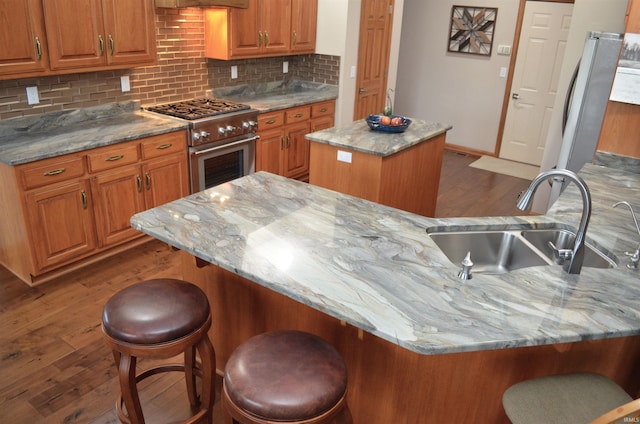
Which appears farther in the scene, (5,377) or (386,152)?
(386,152)

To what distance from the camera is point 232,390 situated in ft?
4.84

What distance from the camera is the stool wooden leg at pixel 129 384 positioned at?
1.81 m

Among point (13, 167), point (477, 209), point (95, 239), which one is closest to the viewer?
point (13, 167)

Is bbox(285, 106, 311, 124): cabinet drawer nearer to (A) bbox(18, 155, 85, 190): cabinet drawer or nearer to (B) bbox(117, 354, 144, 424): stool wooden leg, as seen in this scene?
(A) bbox(18, 155, 85, 190): cabinet drawer

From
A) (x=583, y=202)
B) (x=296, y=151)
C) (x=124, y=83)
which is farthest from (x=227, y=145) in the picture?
(x=583, y=202)

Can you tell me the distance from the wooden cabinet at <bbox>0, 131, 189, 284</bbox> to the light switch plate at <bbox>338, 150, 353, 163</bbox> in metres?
1.26

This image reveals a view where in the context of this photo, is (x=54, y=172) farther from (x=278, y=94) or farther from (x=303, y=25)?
(x=303, y=25)

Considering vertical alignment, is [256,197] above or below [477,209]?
above

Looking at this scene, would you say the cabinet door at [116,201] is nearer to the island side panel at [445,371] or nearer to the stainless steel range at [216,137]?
the stainless steel range at [216,137]

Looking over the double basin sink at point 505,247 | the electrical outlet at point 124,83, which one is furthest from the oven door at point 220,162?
the double basin sink at point 505,247

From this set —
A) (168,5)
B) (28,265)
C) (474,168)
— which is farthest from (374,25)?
(28,265)

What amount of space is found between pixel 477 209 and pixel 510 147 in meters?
2.01

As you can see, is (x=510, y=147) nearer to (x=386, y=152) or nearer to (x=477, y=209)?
(x=477, y=209)

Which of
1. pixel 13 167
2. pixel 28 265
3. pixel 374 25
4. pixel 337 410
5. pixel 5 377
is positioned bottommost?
pixel 5 377
